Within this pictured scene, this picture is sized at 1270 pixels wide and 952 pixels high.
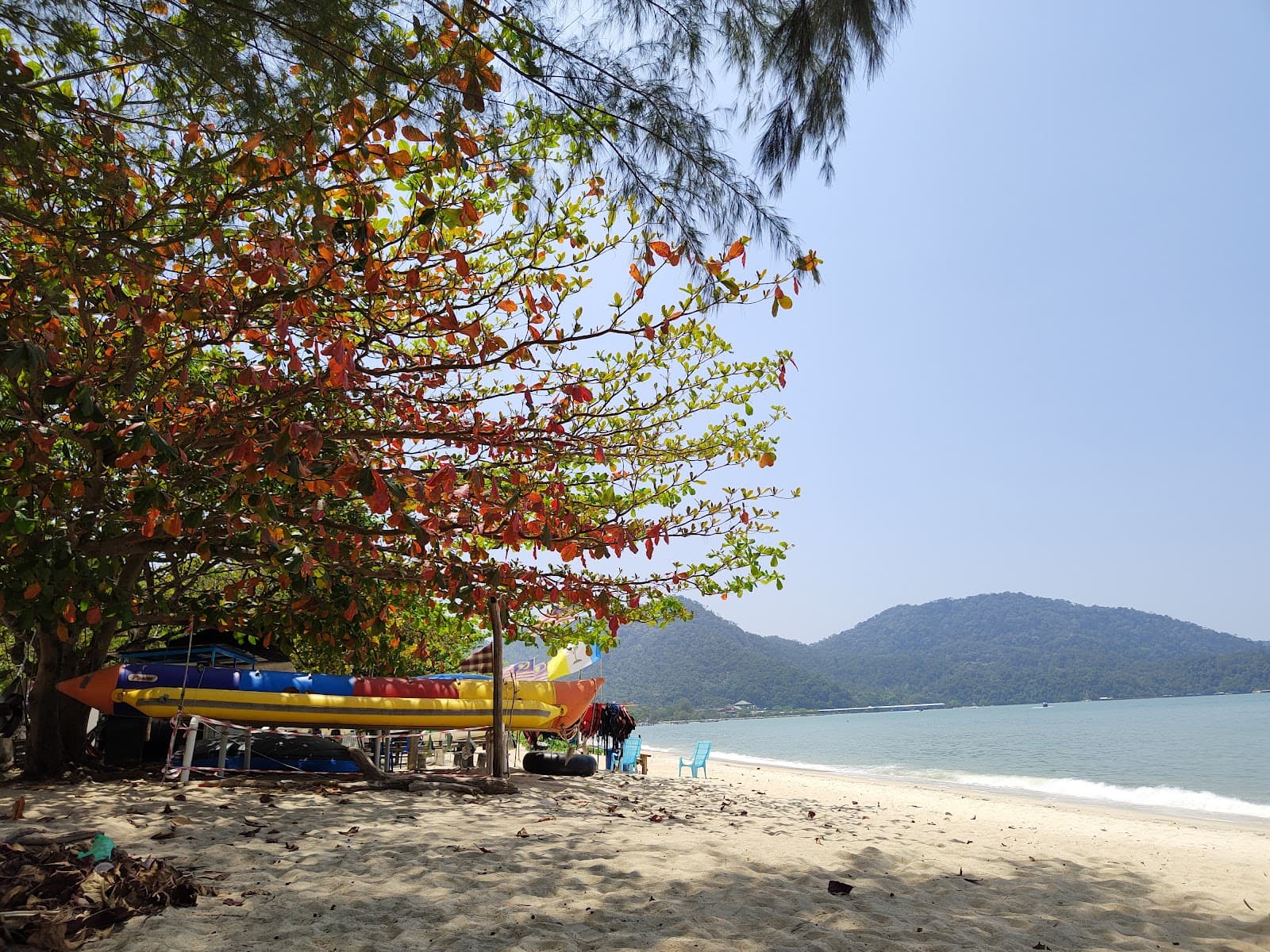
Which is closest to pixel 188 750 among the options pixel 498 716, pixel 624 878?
pixel 498 716

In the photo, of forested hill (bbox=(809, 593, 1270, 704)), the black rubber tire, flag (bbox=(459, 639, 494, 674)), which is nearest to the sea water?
the black rubber tire

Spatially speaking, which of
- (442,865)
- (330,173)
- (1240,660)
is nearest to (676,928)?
(442,865)

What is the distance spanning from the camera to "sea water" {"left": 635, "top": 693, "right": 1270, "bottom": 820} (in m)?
19.1

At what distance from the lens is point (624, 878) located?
4262mm

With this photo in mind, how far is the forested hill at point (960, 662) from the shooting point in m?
87.1

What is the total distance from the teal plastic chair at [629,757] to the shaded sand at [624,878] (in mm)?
6213

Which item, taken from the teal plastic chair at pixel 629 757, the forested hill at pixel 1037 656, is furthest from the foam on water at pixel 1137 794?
the forested hill at pixel 1037 656

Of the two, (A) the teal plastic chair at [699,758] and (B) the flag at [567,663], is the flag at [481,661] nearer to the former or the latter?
(B) the flag at [567,663]

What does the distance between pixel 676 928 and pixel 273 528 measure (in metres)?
2.72

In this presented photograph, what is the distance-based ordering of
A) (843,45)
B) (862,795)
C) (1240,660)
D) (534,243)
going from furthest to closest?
(1240,660) → (862,795) → (534,243) → (843,45)

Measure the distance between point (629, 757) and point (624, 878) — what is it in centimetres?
998

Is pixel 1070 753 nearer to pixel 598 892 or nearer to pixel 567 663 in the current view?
pixel 567 663

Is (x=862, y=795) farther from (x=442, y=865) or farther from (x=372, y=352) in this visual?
(x=372, y=352)

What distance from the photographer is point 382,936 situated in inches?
129
